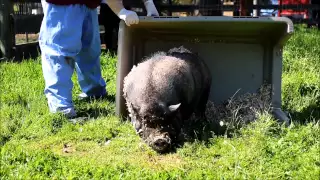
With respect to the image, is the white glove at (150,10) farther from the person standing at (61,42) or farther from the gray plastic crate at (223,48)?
the gray plastic crate at (223,48)

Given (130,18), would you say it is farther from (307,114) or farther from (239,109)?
(307,114)

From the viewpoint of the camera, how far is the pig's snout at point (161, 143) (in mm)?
4082

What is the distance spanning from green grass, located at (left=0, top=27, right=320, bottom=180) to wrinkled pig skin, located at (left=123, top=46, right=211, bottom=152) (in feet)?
0.55

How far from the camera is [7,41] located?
8.72 m

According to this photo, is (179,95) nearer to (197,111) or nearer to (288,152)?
(197,111)

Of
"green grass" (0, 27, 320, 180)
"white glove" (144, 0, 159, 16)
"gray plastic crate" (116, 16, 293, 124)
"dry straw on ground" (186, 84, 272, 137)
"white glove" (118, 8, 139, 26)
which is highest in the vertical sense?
"white glove" (144, 0, 159, 16)

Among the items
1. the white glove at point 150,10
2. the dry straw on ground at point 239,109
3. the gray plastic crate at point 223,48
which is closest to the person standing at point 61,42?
the white glove at point 150,10

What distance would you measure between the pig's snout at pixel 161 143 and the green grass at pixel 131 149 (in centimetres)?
6

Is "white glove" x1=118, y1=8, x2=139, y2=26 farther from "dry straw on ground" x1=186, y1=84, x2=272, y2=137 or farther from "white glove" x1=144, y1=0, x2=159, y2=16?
"dry straw on ground" x1=186, y1=84, x2=272, y2=137

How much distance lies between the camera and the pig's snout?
4.08 m

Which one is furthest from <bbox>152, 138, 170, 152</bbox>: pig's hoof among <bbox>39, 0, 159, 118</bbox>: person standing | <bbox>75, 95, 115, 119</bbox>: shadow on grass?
<bbox>39, 0, 159, 118</bbox>: person standing

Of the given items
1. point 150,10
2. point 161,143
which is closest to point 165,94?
point 161,143

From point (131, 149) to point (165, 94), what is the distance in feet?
1.79

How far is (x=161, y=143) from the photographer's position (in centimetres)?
409
